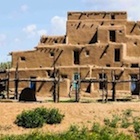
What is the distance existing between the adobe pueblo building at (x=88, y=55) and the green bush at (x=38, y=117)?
14.8 meters

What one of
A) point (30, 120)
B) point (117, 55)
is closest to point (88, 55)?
point (117, 55)

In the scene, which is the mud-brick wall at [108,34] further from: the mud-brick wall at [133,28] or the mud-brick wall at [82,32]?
the mud-brick wall at [133,28]

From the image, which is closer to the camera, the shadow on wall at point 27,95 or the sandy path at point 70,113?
the sandy path at point 70,113

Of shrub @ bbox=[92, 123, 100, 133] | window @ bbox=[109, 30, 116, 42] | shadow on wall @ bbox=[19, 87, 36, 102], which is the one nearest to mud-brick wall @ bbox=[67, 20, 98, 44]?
window @ bbox=[109, 30, 116, 42]

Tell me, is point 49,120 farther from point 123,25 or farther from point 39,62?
point 123,25

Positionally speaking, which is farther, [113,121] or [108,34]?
[108,34]

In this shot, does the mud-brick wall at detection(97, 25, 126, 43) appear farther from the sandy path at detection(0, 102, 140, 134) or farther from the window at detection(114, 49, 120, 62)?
the sandy path at detection(0, 102, 140, 134)

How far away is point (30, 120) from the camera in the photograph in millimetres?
29625

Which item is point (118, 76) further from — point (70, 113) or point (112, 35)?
point (70, 113)

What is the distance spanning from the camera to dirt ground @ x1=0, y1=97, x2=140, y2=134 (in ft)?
97.0

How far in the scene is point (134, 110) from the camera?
1270 inches

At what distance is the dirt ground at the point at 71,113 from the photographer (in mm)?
29562

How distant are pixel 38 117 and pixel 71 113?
261 centimetres

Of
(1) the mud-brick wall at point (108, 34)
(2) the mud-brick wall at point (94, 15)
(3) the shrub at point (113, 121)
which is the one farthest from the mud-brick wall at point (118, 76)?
(3) the shrub at point (113, 121)
